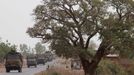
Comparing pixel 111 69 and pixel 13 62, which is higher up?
pixel 13 62

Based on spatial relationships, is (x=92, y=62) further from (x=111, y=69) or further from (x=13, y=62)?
(x=13, y=62)

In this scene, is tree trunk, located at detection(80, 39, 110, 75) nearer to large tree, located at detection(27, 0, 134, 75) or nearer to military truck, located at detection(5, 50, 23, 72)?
large tree, located at detection(27, 0, 134, 75)

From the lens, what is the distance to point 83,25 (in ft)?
129

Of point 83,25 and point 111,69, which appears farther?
point 111,69

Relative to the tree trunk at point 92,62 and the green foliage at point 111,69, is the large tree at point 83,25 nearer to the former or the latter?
the tree trunk at point 92,62

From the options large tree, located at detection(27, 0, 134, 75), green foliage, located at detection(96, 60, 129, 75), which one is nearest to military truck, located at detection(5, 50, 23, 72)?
green foliage, located at detection(96, 60, 129, 75)

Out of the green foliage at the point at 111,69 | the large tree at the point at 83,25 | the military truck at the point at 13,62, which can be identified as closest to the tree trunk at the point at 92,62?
the large tree at the point at 83,25

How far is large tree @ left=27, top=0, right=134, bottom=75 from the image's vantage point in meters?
38.4

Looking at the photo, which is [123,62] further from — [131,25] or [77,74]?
[131,25]

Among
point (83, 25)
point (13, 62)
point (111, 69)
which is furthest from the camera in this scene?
point (13, 62)

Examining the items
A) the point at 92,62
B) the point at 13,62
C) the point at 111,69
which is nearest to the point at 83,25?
the point at 92,62

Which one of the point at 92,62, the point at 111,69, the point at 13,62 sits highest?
the point at 13,62

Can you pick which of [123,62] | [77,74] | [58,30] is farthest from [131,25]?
[123,62]

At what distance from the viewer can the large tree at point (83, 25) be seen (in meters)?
38.4
